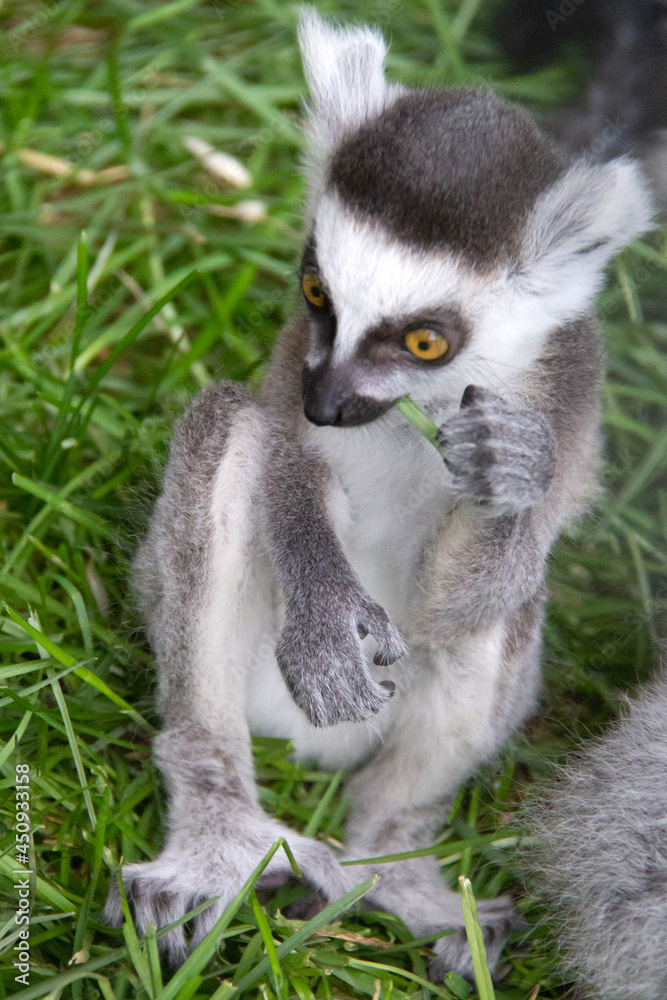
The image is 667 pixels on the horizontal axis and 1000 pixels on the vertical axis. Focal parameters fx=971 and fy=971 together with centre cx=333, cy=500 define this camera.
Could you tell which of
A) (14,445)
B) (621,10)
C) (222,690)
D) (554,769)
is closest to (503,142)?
(222,690)

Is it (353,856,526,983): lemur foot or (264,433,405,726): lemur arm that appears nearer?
(264,433,405,726): lemur arm

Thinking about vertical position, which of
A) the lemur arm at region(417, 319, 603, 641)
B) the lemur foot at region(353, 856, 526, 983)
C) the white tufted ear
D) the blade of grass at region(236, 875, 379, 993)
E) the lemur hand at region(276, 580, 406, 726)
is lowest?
the lemur foot at region(353, 856, 526, 983)

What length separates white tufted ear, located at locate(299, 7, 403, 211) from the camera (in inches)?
108

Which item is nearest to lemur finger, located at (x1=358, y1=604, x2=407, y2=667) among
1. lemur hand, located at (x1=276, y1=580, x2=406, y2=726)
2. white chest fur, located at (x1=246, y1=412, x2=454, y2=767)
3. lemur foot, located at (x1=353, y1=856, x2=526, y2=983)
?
lemur hand, located at (x1=276, y1=580, x2=406, y2=726)

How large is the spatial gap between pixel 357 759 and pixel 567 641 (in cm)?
99

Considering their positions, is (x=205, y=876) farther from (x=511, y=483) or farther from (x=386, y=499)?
(x=511, y=483)

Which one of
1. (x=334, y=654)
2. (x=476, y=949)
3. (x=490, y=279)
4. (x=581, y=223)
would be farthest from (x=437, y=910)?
(x=581, y=223)

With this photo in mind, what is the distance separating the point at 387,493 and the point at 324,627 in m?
0.48

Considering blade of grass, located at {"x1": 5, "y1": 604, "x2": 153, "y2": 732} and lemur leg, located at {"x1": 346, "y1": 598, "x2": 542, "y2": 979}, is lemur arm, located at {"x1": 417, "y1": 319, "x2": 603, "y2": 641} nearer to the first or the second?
lemur leg, located at {"x1": 346, "y1": 598, "x2": 542, "y2": 979}

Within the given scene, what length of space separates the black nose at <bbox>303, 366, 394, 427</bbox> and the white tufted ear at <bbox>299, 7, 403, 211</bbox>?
77 cm

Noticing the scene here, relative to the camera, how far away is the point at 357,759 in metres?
3.17

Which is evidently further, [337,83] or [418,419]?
[337,83]

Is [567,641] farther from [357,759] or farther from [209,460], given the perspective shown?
[209,460]

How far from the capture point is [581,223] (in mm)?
2500
